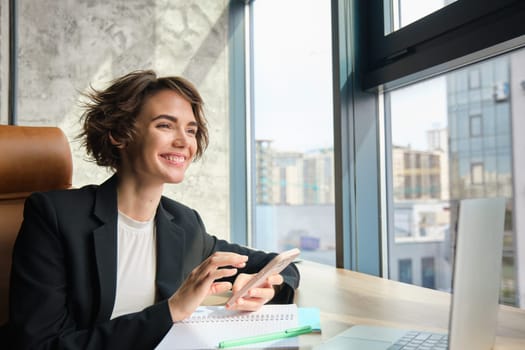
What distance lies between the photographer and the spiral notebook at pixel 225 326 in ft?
3.28

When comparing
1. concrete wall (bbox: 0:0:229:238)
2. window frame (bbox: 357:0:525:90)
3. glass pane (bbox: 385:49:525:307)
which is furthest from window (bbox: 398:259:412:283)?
concrete wall (bbox: 0:0:229:238)

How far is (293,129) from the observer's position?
267cm

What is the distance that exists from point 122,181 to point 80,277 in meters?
0.31

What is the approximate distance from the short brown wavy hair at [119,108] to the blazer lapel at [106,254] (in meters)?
0.22

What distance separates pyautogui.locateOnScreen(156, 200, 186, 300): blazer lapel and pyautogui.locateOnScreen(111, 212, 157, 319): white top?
2cm

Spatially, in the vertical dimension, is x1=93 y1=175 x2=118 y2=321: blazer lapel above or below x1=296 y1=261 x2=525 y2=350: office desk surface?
above

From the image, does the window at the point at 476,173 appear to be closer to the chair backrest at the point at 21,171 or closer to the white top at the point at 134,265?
the white top at the point at 134,265

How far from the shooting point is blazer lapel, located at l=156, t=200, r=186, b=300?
1.34 metres

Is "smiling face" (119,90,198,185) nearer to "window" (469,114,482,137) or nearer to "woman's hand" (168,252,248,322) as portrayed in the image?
"woman's hand" (168,252,248,322)

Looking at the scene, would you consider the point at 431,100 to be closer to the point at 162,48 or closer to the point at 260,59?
the point at 260,59

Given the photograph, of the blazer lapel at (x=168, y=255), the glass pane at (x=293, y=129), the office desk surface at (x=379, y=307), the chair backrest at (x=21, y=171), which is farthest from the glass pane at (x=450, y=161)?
the chair backrest at (x=21, y=171)

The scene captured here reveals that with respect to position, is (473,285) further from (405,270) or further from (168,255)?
(405,270)

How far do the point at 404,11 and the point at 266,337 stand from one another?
1.33 m

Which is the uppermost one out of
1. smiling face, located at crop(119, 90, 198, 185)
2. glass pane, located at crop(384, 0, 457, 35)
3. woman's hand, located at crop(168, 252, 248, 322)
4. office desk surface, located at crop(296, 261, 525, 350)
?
glass pane, located at crop(384, 0, 457, 35)
